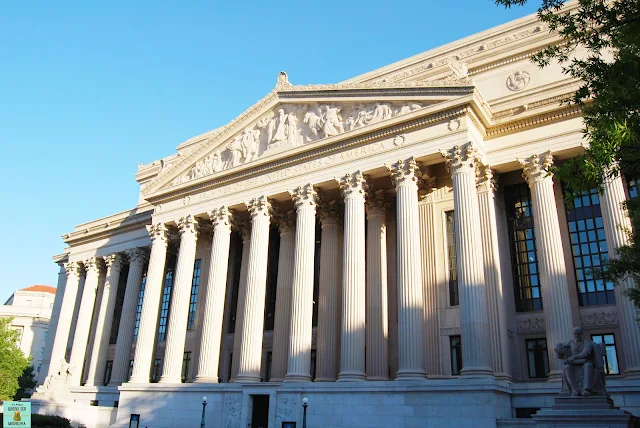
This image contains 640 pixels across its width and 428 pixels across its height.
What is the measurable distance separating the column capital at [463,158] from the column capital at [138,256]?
1187 inches

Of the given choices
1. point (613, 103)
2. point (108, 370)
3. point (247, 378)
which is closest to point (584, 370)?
point (613, 103)

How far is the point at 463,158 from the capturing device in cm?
2856

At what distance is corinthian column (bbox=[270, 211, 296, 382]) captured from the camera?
3441 cm

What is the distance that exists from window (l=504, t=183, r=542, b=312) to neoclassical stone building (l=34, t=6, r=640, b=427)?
8 centimetres

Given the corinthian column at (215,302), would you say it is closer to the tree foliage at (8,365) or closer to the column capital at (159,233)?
the column capital at (159,233)

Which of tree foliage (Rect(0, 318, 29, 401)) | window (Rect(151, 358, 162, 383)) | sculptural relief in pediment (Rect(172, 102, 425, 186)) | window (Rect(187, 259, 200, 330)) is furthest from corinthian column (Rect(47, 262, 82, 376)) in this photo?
sculptural relief in pediment (Rect(172, 102, 425, 186))

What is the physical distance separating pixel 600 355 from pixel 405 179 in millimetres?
13690

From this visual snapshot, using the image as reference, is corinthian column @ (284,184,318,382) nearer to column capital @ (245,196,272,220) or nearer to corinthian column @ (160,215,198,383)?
column capital @ (245,196,272,220)

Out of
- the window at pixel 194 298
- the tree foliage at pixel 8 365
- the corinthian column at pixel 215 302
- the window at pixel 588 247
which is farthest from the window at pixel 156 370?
the window at pixel 588 247

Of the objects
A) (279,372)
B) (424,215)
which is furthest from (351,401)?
(424,215)

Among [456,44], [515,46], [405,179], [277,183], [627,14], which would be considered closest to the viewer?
[627,14]

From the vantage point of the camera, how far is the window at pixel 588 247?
28.5m

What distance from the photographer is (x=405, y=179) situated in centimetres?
3006

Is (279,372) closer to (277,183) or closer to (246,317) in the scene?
A: (246,317)
